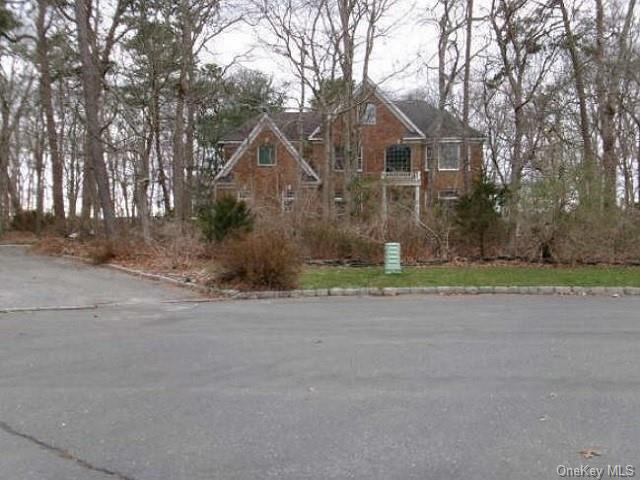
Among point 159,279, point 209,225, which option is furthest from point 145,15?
point 159,279

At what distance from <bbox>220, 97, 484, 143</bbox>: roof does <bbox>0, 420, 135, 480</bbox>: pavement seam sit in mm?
28392

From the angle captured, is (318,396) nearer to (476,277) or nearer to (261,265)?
(261,265)

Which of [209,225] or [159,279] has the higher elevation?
[209,225]

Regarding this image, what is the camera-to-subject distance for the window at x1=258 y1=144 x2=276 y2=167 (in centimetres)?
3666

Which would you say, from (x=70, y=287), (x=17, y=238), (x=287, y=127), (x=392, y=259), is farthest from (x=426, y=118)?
(x=70, y=287)

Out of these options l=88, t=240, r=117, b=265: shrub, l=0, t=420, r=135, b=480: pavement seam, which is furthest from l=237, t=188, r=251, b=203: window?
l=0, t=420, r=135, b=480: pavement seam

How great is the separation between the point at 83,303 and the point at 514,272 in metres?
10.8

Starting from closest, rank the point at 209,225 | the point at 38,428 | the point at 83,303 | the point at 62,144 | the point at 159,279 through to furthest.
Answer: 1. the point at 38,428
2. the point at 83,303
3. the point at 159,279
4. the point at 209,225
5. the point at 62,144

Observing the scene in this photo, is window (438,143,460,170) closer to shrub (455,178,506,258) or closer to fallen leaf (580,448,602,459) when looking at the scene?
shrub (455,178,506,258)

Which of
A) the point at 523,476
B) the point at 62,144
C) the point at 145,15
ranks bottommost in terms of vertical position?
the point at 523,476

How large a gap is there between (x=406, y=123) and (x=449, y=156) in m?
3.24

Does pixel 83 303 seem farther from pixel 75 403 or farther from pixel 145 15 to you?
pixel 145 15

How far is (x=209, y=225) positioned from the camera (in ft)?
65.5

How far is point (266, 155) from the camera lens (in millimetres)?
36875
